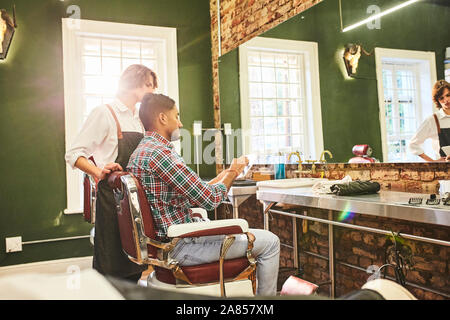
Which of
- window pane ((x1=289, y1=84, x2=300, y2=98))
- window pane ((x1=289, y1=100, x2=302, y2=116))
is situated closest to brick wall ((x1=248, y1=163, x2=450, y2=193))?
window pane ((x1=289, y1=100, x2=302, y2=116))

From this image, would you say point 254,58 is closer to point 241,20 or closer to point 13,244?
point 241,20

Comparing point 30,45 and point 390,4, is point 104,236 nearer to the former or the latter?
point 390,4

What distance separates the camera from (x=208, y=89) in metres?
4.84

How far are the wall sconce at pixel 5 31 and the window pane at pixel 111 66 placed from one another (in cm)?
99

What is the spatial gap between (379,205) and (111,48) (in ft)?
12.4

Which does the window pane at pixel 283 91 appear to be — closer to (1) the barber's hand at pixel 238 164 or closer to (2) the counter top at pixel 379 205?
(2) the counter top at pixel 379 205

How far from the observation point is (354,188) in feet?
6.81

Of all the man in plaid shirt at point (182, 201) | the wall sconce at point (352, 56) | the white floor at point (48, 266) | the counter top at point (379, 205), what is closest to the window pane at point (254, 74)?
the wall sconce at point (352, 56)

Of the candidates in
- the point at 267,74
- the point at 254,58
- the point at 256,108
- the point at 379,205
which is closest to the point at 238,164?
the point at 379,205

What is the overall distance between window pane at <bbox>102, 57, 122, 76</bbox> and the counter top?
2893 mm

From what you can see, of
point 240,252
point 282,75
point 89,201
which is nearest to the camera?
point 240,252

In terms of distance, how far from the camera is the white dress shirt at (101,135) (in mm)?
2525
